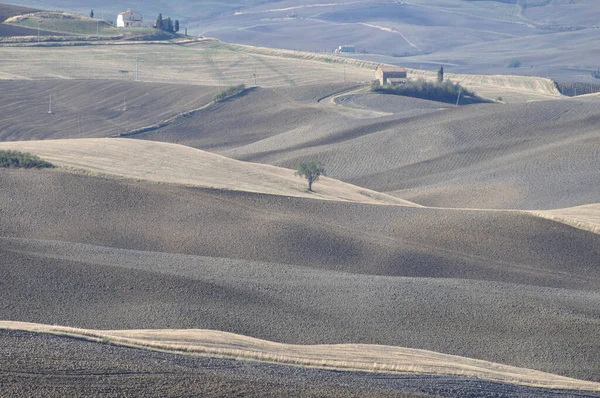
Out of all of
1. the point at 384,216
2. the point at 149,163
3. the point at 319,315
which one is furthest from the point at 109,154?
the point at 319,315

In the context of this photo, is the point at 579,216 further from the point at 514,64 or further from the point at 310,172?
the point at 514,64

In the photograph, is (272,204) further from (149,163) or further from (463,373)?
(463,373)

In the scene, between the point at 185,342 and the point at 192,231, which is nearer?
the point at 185,342

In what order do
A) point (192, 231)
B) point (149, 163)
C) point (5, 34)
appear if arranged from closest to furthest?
point (192, 231)
point (149, 163)
point (5, 34)

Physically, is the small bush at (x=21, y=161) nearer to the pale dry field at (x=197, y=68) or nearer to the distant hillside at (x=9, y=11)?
the pale dry field at (x=197, y=68)

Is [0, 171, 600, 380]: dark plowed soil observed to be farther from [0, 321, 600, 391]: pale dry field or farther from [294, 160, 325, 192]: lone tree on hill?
[294, 160, 325, 192]: lone tree on hill

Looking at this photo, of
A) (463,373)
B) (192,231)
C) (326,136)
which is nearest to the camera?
(463,373)

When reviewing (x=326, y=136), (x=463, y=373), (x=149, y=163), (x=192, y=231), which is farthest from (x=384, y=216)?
(x=326, y=136)

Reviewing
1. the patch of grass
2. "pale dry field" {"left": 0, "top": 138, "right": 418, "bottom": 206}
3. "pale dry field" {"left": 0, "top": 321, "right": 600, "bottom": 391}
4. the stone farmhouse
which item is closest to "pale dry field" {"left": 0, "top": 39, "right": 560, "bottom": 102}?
the stone farmhouse

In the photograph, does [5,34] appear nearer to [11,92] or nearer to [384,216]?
[11,92]
